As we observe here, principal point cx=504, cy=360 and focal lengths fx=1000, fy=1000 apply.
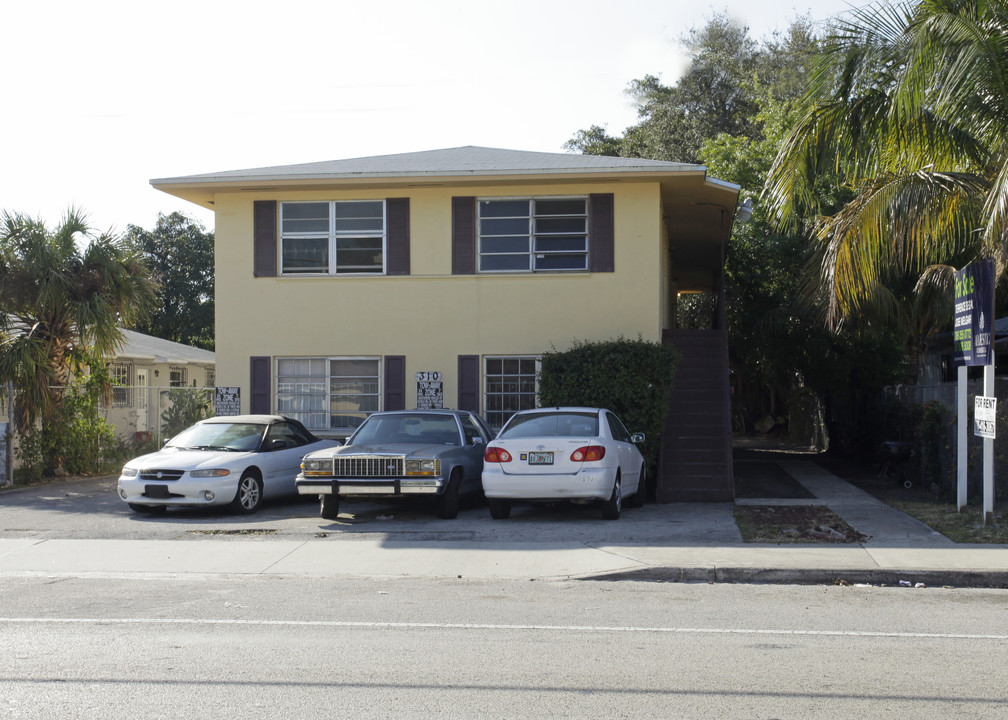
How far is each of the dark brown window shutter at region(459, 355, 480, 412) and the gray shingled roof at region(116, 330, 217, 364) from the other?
13929 millimetres

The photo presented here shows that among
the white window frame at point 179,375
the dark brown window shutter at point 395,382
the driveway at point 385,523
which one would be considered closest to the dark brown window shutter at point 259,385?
the dark brown window shutter at point 395,382

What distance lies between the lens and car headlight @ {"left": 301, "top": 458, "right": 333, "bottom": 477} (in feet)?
43.1

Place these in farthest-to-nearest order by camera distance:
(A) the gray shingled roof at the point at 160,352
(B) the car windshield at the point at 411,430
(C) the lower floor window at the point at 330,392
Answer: (A) the gray shingled roof at the point at 160,352, (C) the lower floor window at the point at 330,392, (B) the car windshield at the point at 411,430

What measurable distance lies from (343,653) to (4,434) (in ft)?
43.2

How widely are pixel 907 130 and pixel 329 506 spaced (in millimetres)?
9085

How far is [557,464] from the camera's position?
12781 millimetres

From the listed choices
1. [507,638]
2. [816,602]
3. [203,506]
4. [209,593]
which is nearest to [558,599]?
[507,638]

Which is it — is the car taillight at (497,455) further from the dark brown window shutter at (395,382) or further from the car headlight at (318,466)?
the dark brown window shutter at (395,382)

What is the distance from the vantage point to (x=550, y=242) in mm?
18359

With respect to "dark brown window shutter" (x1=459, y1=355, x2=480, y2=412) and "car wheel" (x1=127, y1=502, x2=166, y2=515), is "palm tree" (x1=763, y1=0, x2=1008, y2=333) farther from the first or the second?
"car wheel" (x1=127, y1=502, x2=166, y2=515)

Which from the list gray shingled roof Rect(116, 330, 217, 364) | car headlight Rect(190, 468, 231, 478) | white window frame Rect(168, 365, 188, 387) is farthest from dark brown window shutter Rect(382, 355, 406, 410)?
white window frame Rect(168, 365, 188, 387)

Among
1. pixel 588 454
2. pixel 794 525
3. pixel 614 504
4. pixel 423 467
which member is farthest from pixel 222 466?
pixel 794 525

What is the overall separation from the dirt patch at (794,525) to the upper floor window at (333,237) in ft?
27.7

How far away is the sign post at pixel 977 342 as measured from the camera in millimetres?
Result: 12273
